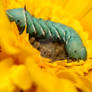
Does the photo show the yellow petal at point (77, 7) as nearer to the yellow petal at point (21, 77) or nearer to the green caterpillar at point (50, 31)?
the green caterpillar at point (50, 31)

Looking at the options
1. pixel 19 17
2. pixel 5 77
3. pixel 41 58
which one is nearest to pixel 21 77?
pixel 5 77

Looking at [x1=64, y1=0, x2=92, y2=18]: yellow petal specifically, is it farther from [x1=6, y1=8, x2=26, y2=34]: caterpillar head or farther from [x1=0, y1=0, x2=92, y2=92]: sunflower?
[x1=6, y1=8, x2=26, y2=34]: caterpillar head

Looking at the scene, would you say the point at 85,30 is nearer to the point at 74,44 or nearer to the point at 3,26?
the point at 74,44

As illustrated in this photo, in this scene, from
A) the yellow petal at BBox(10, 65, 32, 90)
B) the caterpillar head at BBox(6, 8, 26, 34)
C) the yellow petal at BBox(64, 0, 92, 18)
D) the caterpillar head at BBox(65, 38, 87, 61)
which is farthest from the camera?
the yellow petal at BBox(64, 0, 92, 18)

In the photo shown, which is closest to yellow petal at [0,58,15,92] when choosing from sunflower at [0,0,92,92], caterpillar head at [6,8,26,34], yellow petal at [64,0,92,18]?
sunflower at [0,0,92,92]

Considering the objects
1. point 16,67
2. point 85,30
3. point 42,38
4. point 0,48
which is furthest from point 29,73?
point 85,30

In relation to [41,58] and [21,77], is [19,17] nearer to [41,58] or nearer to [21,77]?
[41,58]
